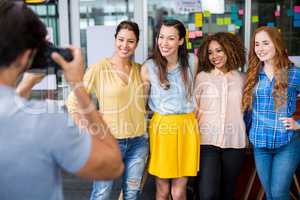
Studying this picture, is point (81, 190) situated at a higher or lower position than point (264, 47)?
lower

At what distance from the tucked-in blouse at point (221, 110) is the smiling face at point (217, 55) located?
0.23ft

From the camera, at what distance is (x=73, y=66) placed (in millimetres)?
1014

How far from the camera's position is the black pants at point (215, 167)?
2.38 meters

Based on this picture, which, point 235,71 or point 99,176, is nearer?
point 99,176

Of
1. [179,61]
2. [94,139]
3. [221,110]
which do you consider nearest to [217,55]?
[179,61]

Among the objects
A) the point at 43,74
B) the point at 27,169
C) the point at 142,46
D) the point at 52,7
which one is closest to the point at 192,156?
the point at 43,74

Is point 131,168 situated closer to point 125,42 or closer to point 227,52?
point 125,42

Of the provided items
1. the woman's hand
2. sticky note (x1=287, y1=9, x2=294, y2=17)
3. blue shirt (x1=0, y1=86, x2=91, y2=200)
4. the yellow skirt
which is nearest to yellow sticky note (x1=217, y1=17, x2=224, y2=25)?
sticky note (x1=287, y1=9, x2=294, y2=17)

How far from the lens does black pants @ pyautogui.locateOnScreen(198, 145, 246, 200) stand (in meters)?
2.38

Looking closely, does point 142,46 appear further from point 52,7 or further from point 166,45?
point 166,45

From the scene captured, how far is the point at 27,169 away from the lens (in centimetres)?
92

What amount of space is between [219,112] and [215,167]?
0.37 m

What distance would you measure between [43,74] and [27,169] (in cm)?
40

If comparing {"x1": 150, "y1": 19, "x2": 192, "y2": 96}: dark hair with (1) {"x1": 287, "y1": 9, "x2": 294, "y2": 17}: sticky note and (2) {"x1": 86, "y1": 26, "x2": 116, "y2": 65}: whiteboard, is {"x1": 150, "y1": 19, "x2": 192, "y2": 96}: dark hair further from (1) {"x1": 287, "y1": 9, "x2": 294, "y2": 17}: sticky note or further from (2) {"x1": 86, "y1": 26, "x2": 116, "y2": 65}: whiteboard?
(1) {"x1": 287, "y1": 9, "x2": 294, "y2": 17}: sticky note
